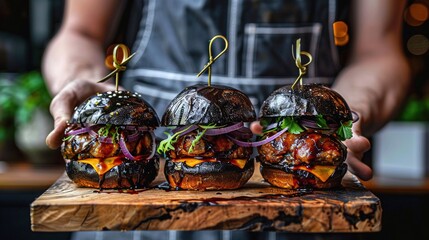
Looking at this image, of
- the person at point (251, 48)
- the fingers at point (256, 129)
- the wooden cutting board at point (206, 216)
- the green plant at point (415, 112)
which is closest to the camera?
the wooden cutting board at point (206, 216)

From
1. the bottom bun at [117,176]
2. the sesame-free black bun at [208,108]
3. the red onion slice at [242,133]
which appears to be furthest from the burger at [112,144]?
the red onion slice at [242,133]

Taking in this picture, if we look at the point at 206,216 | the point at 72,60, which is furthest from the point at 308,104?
the point at 72,60

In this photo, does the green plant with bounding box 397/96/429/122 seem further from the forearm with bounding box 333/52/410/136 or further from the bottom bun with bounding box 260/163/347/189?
the bottom bun with bounding box 260/163/347/189

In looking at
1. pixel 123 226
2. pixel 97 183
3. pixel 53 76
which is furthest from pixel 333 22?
pixel 123 226

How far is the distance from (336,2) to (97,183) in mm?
1525

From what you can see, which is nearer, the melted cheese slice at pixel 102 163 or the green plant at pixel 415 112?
the melted cheese slice at pixel 102 163

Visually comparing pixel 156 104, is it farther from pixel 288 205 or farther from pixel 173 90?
pixel 288 205

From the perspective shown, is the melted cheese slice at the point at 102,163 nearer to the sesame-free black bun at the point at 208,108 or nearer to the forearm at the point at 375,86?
the sesame-free black bun at the point at 208,108

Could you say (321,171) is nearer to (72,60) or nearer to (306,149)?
(306,149)

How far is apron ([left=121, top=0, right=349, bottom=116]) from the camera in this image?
2900 millimetres

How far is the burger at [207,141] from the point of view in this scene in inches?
79.7

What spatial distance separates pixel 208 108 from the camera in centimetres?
202

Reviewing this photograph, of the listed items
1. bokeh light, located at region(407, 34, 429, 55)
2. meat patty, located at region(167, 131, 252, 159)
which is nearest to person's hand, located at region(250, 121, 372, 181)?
meat patty, located at region(167, 131, 252, 159)

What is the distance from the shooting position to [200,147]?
205 cm
